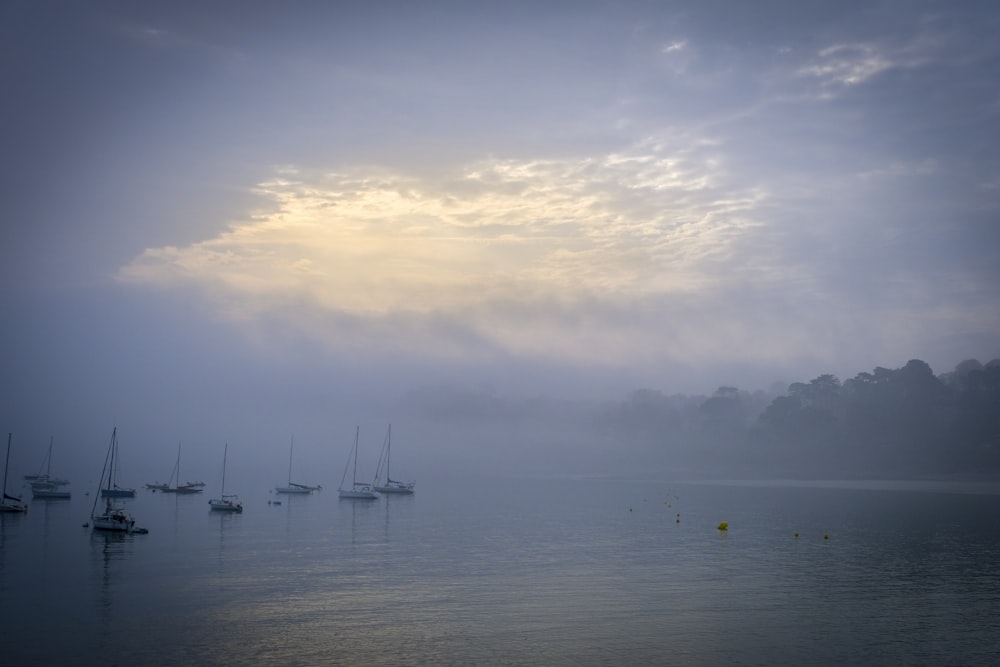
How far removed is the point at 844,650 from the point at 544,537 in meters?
60.3

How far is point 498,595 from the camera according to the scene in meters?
59.1

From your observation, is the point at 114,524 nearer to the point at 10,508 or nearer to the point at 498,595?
the point at 10,508

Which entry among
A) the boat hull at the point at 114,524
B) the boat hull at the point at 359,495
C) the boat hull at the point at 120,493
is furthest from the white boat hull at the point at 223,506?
the boat hull at the point at 120,493

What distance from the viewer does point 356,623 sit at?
49.2 m

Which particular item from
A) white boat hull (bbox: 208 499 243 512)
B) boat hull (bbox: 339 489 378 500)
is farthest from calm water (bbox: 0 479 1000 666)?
boat hull (bbox: 339 489 378 500)

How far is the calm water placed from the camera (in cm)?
4325

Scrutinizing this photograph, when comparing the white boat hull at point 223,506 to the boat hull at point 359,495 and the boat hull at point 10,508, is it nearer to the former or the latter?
the boat hull at point 10,508

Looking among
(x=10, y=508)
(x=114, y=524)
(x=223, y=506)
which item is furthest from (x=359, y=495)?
(x=114, y=524)

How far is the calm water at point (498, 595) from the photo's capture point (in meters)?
43.2

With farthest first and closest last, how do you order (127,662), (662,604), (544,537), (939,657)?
1. (544,537)
2. (662,604)
3. (939,657)
4. (127,662)

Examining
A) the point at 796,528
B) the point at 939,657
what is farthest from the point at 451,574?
the point at 796,528

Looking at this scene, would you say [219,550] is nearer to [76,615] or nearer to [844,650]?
[76,615]

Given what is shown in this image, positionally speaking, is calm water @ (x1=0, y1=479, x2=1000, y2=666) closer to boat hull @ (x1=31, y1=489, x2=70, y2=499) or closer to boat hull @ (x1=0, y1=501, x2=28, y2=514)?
boat hull @ (x1=0, y1=501, x2=28, y2=514)

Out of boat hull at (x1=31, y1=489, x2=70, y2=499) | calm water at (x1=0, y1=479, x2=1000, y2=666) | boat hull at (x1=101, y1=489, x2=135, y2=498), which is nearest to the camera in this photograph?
calm water at (x1=0, y1=479, x2=1000, y2=666)
